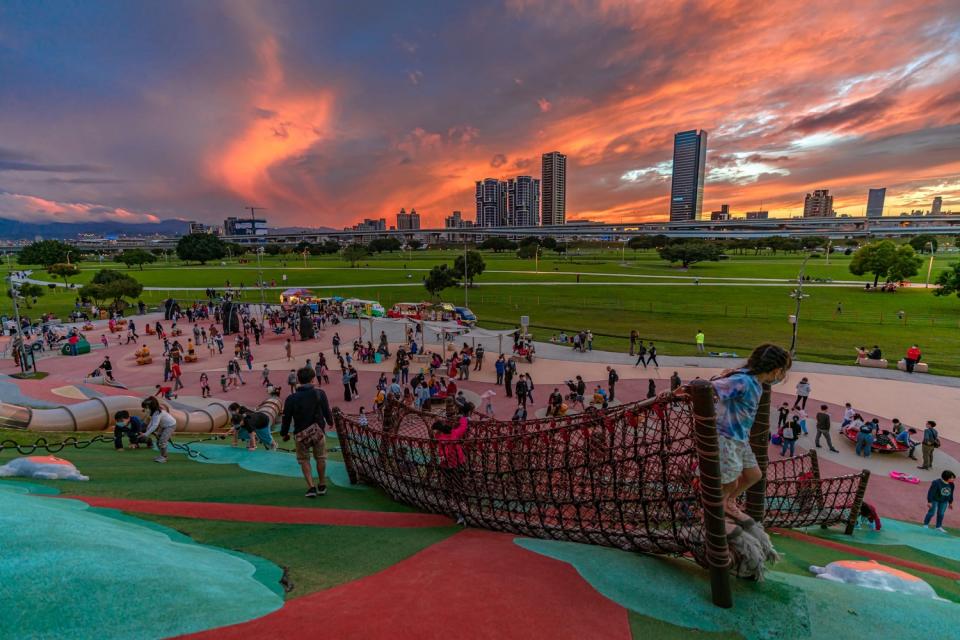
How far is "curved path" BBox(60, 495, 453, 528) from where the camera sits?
19.3ft

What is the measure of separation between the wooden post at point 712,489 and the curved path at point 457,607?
892mm

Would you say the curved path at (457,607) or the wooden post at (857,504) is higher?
the curved path at (457,607)

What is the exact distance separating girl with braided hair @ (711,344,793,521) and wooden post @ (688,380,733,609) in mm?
176

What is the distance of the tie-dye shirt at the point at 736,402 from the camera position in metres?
3.87

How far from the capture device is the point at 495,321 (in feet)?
127

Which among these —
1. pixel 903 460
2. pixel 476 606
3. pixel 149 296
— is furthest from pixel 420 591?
pixel 149 296

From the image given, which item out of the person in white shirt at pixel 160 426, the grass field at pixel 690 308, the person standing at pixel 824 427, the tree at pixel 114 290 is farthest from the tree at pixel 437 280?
the person in white shirt at pixel 160 426

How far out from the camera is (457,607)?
12.1 feet

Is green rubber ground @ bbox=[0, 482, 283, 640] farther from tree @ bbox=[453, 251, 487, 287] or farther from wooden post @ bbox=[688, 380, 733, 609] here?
tree @ bbox=[453, 251, 487, 287]

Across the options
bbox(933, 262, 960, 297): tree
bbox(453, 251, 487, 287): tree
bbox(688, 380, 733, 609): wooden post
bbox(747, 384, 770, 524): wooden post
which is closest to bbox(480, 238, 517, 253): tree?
bbox(453, 251, 487, 287): tree

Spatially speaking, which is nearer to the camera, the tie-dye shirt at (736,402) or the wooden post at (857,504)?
the tie-dye shirt at (736,402)

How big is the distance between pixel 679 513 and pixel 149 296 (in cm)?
7211

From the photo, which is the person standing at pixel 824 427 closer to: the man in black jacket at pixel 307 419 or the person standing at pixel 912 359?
the person standing at pixel 912 359

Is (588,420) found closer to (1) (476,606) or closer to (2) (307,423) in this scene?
(1) (476,606)
